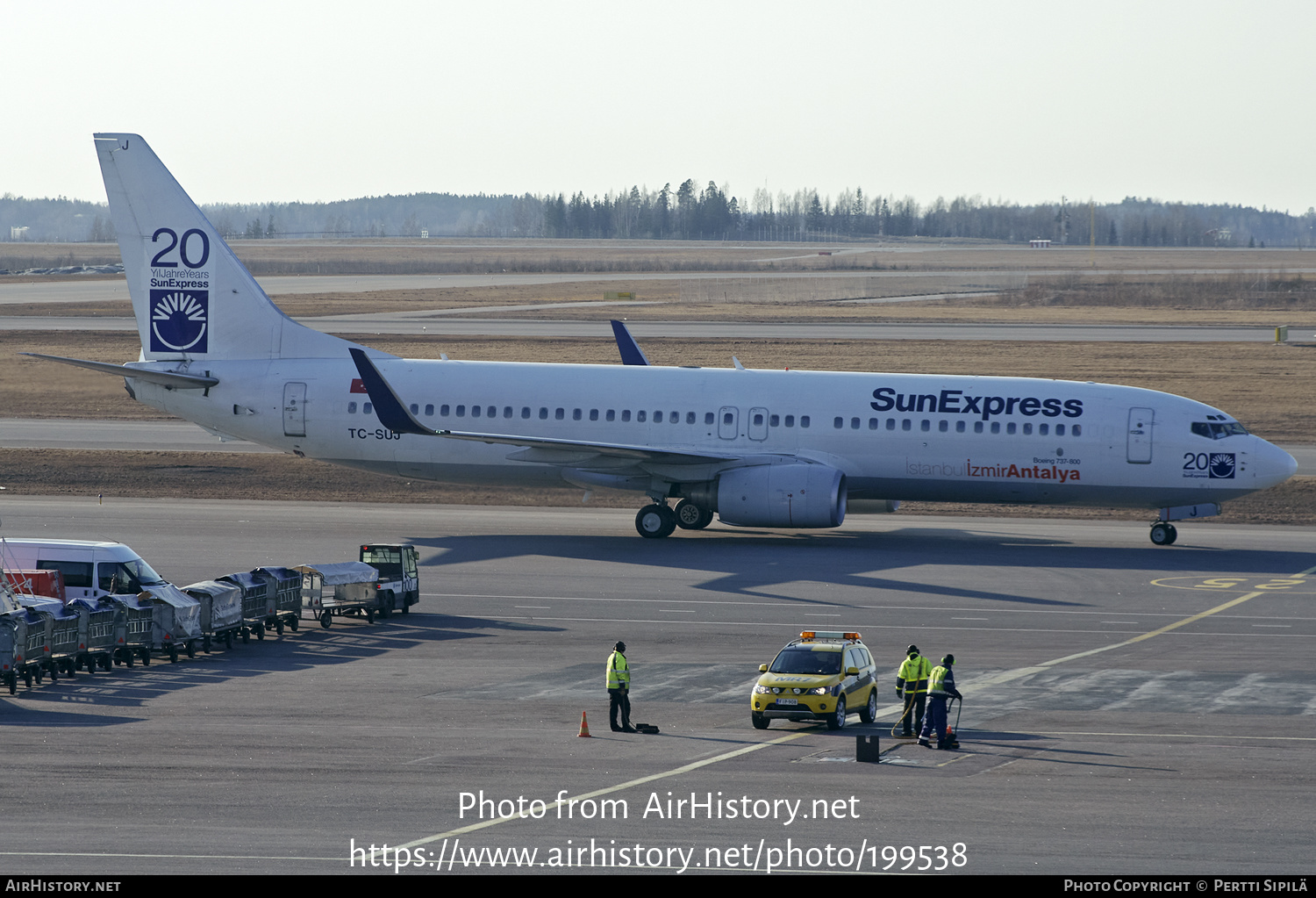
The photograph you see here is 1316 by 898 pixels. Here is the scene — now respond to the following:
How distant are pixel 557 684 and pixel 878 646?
7.38 meters

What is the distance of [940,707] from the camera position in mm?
23141

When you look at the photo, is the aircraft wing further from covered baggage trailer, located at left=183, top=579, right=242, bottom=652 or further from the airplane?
covered baggage trailer, located at left=183, top=579, right=242, bottom=652

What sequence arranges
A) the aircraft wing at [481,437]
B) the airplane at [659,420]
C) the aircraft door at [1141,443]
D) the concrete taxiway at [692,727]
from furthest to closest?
the airplane at [659,420]
the aircraft door at [1141,443]
the aircraft wing at [481,437]
the concrete taxiway at [692,727]

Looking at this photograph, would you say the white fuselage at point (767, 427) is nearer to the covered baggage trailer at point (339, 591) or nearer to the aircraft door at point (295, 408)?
the aircraft door at point (295, 408)

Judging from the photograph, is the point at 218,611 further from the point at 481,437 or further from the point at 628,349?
the point at 628,349

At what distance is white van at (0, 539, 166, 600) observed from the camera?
3212 centimetres

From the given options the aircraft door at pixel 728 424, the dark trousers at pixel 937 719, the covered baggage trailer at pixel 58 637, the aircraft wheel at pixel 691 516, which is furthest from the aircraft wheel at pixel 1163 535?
the covered baggage trailer at pixel 58 637

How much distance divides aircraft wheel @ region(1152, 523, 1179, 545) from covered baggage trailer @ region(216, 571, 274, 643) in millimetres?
25954

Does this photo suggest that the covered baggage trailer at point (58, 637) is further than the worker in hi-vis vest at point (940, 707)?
Yes

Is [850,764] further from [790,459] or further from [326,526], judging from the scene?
[326,526]

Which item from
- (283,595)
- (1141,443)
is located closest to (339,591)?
(283,595)

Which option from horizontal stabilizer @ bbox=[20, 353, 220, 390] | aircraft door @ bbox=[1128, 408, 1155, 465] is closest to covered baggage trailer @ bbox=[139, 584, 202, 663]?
horizontal stabilizer @ bbox=[20, 353, 220, 390]

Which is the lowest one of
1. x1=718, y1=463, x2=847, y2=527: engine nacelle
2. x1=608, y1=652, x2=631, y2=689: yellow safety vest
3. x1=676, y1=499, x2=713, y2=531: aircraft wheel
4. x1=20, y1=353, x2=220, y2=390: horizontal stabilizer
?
x1=608, y1=652, x2=631, y2=689: yellow safety vest

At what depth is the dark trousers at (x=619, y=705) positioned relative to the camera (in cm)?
2402
